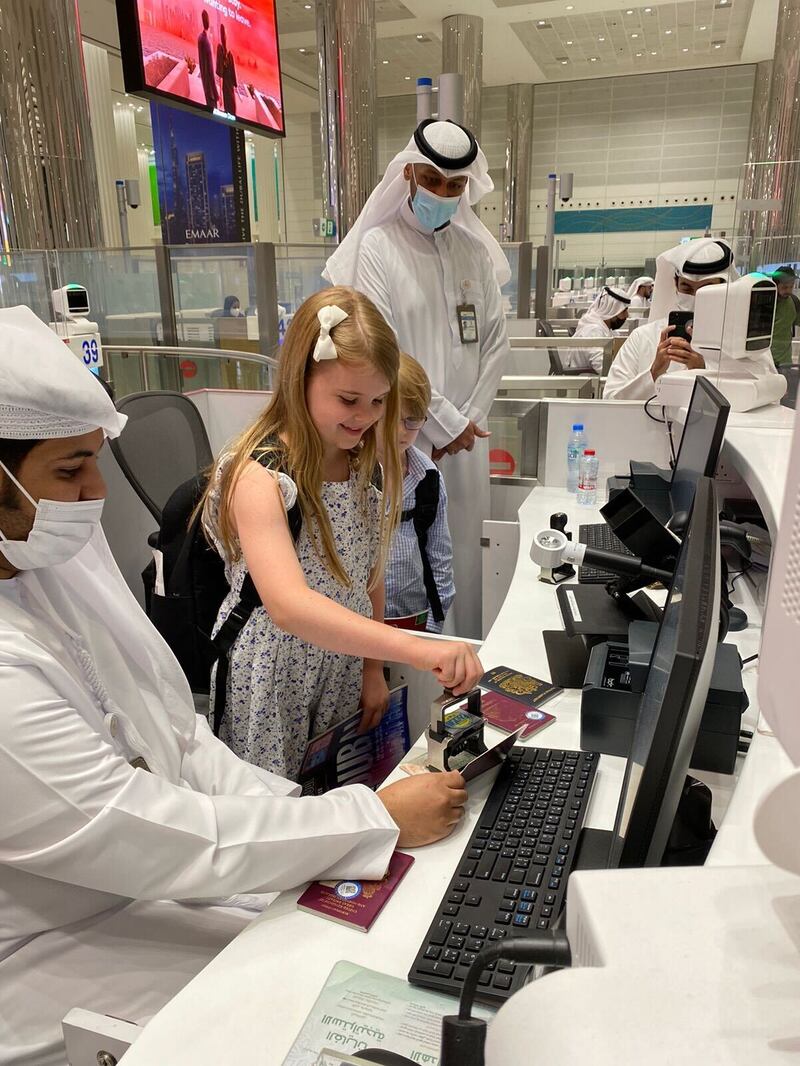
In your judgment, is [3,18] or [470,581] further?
[3,18]

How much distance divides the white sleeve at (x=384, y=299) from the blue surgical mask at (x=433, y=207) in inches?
6.6

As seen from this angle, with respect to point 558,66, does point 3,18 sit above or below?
below

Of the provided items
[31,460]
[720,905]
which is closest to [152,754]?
[31,460]

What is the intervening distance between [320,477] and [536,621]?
1.91ft

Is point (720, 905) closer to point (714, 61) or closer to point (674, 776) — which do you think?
point (674, 776)

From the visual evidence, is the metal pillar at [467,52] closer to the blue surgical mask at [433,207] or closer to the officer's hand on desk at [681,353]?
the blue surgical mask at [433,207]

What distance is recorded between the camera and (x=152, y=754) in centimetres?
113

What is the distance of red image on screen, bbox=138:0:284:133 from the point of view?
16.2 ft

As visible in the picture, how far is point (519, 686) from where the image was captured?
1456mm

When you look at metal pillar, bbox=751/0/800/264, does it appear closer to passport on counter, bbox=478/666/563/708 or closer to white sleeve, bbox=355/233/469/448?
white sleeve, bbox=355/233/469/448

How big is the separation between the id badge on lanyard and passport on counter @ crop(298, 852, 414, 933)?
2305 mm

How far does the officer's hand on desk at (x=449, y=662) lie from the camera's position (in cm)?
117

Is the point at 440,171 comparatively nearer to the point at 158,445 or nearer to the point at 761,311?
the point at 761,311

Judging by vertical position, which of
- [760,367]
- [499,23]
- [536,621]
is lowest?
[536,621]
